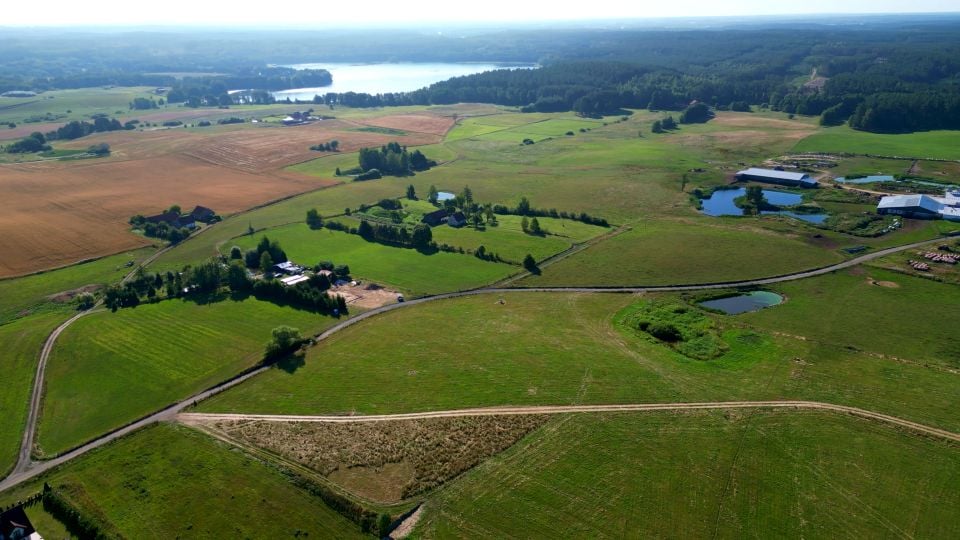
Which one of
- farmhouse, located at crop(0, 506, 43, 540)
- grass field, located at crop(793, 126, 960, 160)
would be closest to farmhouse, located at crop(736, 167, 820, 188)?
grass field, located at crop(793, 126, 960, 160)

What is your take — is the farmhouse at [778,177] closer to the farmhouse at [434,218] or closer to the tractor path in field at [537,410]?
the farmhouse at [434,218]

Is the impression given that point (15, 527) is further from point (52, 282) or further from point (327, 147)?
point (327, 147)

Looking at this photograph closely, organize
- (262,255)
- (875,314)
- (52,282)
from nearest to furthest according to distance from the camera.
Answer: (875,314) → (52,282) → (262,255)

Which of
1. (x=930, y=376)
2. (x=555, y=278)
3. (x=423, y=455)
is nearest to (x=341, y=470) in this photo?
(x=423, y=455)

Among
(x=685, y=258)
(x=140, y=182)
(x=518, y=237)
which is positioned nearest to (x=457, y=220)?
(x=518, y=237)

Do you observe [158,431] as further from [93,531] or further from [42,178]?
[42,178]

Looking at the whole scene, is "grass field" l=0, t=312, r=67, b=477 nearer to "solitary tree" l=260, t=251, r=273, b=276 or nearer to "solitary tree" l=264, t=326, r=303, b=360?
"solitary tree" l=264, t=326, r=303, b=360
